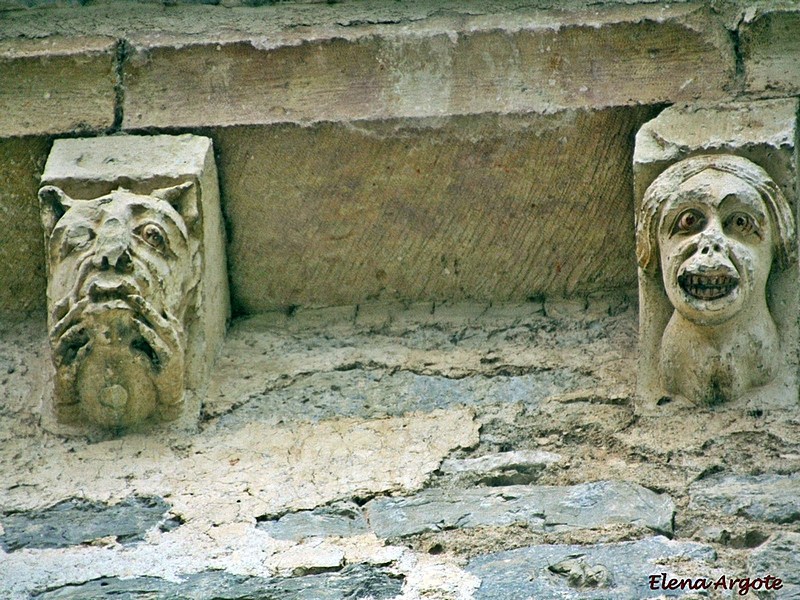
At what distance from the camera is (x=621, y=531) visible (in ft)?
11.8

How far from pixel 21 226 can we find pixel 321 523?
4.40ft

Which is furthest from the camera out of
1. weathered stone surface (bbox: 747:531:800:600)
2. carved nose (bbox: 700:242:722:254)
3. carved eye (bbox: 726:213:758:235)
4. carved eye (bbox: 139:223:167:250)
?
carved eye (bbox: 139:223:167:250)

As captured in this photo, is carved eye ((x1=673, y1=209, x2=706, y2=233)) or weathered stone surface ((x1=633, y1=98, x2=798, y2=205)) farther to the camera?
weathered stone surface ((x1=633, y1=98, x2=798, y2=205))

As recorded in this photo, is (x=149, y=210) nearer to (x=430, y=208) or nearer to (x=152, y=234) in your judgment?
(x=152, y=234)

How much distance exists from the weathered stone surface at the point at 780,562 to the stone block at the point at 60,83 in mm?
2127

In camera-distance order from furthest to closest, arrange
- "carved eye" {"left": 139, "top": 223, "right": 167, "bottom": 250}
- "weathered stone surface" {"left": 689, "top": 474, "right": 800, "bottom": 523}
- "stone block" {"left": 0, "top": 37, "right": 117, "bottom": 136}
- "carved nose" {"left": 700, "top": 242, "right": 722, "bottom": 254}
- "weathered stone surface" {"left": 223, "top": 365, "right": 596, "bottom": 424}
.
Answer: "stone block" {"left": 0, "top": 37, "right": 117, "bottom": 136} < "weathered stone surface" {"left": 223, "top": 365, "right": 596, "bottom": 424} < "carved eye" {"left": 139, "top": 223, "right": 167, "bottom": 250} < "carved nose" {"left": 700, "top": 242, "right": 722, "bottom": 254} < "weathered stone surface" {"left": 689, "top": 474, "right": 800, "bottom": 523}

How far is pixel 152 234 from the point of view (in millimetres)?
4039

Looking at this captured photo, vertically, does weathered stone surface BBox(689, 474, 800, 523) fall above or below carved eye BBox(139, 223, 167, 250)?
below

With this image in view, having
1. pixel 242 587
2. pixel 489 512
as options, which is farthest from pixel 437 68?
pixel 242 587

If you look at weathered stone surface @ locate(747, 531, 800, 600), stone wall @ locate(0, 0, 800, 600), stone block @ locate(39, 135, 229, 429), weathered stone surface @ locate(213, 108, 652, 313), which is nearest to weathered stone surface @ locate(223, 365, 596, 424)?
stone wall @ locate(0, 0, 800, 600)

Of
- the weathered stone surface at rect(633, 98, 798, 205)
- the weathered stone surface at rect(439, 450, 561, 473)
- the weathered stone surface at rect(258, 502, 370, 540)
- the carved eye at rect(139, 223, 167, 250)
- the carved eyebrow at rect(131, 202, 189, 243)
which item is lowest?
the weathered stone surface at rect(258, 502, 370, 540)

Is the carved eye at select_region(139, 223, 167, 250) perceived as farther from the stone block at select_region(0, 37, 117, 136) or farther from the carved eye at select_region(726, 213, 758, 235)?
the carved eye at select_region(726, 213, 758, 235)

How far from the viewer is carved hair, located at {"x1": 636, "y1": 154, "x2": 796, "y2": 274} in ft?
13.0

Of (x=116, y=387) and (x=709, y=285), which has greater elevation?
(x=709, y=285)
